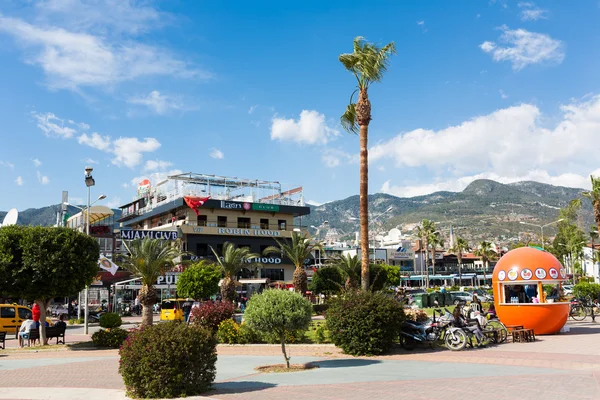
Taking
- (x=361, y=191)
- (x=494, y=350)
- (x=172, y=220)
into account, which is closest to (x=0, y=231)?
(x=361, y=191)

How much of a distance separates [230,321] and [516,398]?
12817 mm

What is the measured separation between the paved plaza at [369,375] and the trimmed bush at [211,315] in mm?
2630

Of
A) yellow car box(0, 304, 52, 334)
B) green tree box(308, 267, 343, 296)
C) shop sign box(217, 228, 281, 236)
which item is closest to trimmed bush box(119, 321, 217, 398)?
yellow car box(0, 304, 52, 334)

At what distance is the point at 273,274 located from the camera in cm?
6688

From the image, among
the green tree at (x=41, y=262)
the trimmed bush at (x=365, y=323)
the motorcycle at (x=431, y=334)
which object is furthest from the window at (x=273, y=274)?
the trimmed bush at (x=365, y=323)

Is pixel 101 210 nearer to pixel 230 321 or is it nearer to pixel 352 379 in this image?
pixel 230 321

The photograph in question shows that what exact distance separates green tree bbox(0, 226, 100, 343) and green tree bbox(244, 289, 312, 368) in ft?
35.5

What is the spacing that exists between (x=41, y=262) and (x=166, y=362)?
1314cm

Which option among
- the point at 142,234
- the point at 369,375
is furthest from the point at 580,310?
the point at 142,234

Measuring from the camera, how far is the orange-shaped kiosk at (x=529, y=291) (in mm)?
20438

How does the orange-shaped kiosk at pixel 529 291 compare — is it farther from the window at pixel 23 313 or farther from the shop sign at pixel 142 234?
the shop sign at pixel 142 234

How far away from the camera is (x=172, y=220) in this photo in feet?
212

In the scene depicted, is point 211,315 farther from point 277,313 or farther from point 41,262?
point 277,313

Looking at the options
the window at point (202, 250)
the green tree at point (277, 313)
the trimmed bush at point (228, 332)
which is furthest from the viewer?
the window at point (202, 250)
